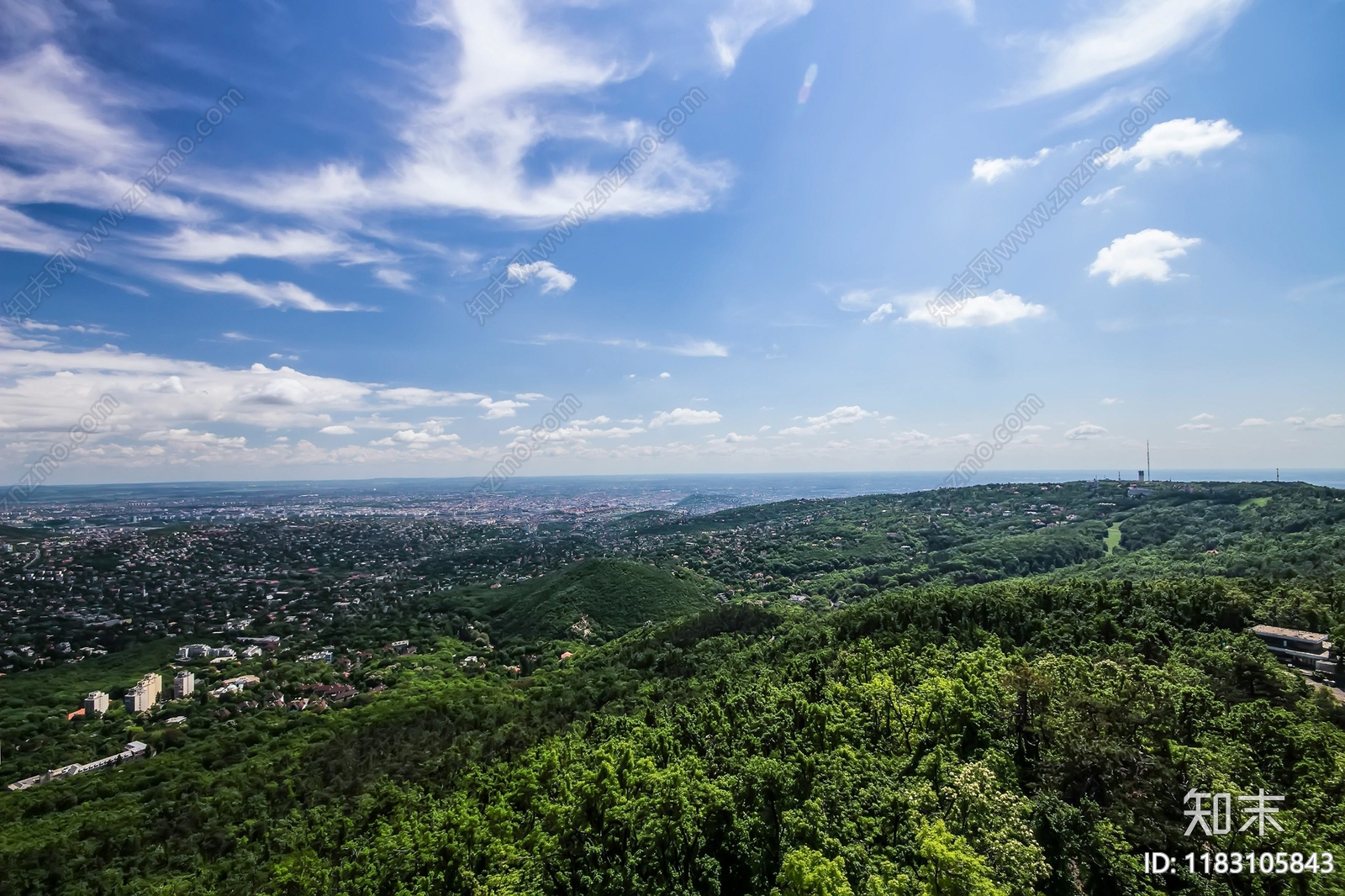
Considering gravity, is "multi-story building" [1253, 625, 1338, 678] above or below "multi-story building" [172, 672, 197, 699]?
above

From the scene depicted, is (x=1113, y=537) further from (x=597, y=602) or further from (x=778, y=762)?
(x=778, y=762)

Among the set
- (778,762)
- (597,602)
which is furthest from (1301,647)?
(597,602)

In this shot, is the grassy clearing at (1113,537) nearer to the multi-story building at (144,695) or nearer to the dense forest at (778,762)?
the dense forest at (778,762)

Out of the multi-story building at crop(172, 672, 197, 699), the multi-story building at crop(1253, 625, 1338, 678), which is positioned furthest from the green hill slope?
the multi-story building at crop(1253, 625, 1338, 678)

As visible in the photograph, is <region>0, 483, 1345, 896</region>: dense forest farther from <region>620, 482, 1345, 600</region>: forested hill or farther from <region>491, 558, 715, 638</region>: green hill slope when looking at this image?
<region>491, 558, 715, 638</region>: green hill slope

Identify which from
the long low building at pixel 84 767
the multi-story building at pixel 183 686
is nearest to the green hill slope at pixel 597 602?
the multi-story building at pixel 183 686

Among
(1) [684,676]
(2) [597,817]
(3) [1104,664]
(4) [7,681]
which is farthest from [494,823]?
(4) [7,681]

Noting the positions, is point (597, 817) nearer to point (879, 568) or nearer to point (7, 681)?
point (7, 681)
